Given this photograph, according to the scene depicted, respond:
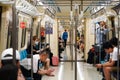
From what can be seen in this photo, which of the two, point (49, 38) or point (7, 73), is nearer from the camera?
point (7, 73)

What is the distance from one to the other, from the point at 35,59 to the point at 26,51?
1674 mm

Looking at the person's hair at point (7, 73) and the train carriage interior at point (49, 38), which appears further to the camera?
the train carriage interior at point (49, 38)

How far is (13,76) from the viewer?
2488 millimetres

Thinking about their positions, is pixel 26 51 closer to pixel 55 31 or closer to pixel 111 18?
pixel 111 18

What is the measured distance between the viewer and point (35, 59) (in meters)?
5.96

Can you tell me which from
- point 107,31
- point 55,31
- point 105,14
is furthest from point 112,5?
point 55,31

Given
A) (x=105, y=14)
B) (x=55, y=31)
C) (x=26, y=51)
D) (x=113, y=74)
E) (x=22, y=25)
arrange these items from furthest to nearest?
(x=55, y=31) → (x=105, y=14) → (x=26, y=51) → (x=113, y=74) → (x=22, y=25)

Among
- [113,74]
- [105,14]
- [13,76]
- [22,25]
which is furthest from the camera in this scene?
[105,14]

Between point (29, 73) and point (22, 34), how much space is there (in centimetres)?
208

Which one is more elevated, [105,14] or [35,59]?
[105,14]

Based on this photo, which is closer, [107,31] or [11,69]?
[11,69]

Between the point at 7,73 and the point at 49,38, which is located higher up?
the point at 49,38

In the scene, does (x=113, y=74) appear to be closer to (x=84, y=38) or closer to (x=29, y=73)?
(x=29, y=73)

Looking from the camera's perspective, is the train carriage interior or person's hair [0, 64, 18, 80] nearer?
person's hair [0, 64, 18, 80]
